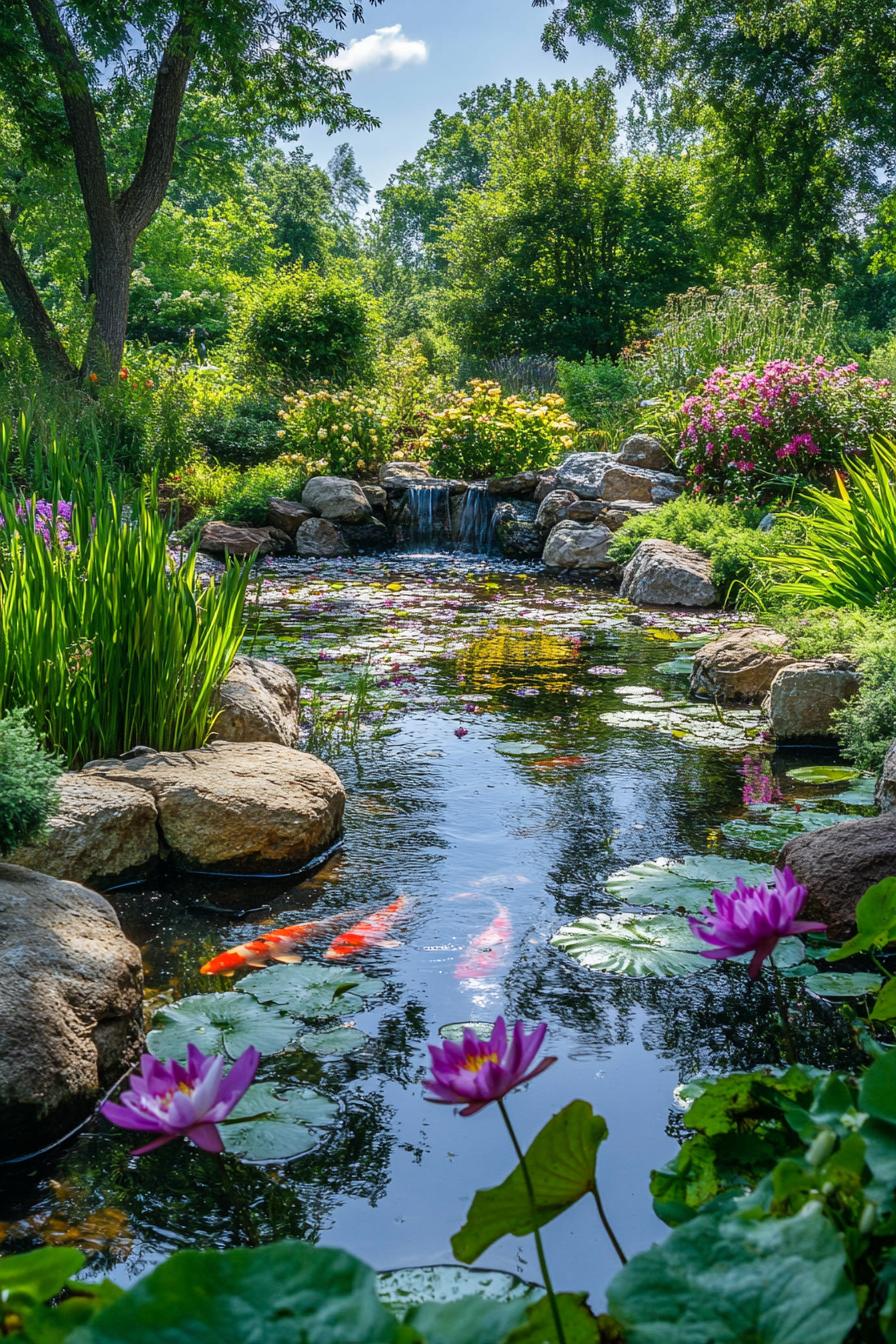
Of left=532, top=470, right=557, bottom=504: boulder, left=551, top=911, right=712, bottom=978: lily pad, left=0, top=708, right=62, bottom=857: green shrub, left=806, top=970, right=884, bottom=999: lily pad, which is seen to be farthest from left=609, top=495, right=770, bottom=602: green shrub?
left=0, top=708, right=62, bottom=857: green shrub

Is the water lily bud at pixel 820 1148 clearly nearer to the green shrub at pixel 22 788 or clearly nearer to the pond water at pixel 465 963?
the pond water at pixel 465 963

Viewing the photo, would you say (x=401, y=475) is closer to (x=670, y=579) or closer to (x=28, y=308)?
(x=28, y=308)

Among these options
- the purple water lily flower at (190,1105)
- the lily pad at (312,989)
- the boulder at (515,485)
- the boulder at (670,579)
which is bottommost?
the lily pad at (312,989)

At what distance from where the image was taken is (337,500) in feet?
47.7

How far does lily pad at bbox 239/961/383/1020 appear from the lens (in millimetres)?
2948

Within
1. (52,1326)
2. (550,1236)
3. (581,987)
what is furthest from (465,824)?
(52,1326)

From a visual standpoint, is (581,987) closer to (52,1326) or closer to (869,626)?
(52,1326)

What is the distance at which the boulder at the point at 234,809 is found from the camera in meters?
3.99

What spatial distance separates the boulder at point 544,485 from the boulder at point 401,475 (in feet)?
5.43

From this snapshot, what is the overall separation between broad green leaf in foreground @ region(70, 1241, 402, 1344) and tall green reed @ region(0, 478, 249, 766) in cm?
354

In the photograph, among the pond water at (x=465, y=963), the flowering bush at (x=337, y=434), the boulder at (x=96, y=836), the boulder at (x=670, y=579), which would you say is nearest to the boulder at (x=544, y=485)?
the flowering bush at (x=337, y=434)

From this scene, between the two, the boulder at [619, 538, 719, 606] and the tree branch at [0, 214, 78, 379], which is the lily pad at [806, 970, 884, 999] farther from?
the tree branch at [0, 214, 78, 379]

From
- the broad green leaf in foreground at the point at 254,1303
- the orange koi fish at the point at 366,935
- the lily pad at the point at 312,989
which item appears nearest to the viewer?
the broad green leaf in foreground at the point at 254,1303

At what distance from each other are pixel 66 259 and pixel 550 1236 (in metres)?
26.5
